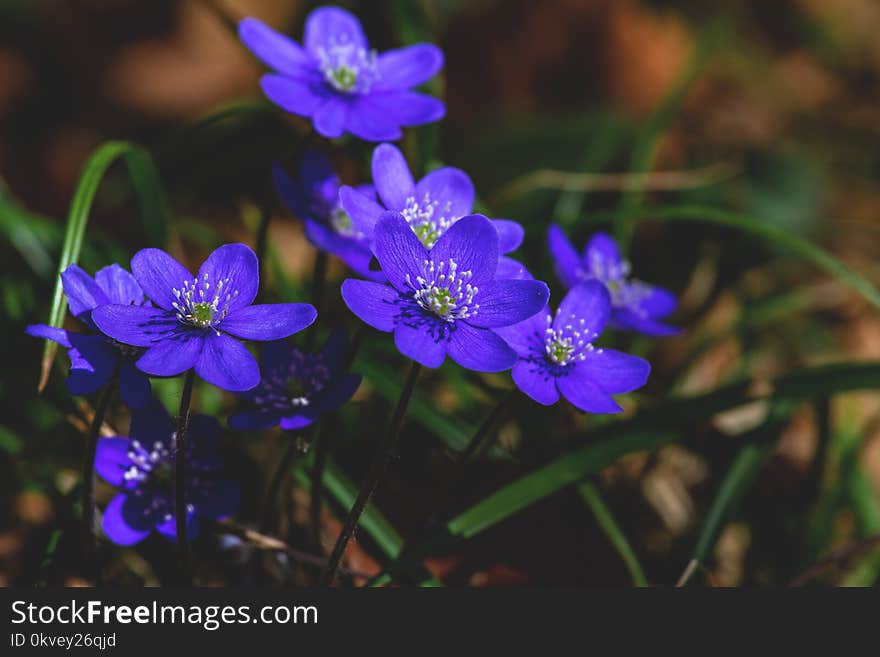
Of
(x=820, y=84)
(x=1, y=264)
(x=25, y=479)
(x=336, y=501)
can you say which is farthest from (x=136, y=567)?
(x=820, y=84)

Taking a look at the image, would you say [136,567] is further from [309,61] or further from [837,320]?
[837,320]

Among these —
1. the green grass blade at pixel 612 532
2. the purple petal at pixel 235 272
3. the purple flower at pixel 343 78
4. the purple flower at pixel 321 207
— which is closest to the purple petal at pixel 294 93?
the purple flower at pixel 343 78

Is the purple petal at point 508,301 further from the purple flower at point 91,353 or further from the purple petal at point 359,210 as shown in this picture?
the purple flower at point 91,353

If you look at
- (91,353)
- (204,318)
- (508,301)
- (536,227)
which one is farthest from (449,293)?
(536,227)

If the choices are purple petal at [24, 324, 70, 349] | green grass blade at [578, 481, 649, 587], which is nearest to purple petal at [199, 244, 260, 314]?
purple petal at [24, 324, 70, 349]

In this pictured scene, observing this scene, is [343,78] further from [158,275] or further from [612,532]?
[612,532]

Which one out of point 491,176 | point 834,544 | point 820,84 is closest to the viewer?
point 834,544

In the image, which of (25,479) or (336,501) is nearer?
(336,501)
